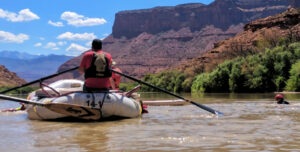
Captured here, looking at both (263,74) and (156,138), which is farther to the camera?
(263,74)

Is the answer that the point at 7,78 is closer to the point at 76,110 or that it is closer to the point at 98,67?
the point at 98,67

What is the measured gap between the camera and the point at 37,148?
512cm

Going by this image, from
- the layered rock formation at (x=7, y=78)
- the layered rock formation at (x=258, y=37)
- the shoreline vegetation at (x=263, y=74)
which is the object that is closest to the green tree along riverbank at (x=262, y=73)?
the shoreline vegetation at (x=263, y=74)

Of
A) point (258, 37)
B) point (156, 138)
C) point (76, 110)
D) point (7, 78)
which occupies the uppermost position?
point (258, 37)

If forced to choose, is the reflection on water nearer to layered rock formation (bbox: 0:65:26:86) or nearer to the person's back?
the person's back

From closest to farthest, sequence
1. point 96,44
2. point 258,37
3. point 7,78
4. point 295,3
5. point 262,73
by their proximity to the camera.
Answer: point 96,44
point 262,73
point 258,37
point 7,78
point 295,3

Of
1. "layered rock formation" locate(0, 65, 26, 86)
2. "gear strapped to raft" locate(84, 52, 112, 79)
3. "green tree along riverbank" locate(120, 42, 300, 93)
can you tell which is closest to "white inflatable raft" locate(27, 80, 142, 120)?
"gear strapped to raft" locate(84, 52, 112, 79)

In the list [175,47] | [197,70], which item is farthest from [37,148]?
[175,47]

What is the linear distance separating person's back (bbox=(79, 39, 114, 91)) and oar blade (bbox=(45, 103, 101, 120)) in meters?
0.68

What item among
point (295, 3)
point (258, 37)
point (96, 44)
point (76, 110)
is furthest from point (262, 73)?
point (295, 3)

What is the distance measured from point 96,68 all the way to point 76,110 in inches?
43.6

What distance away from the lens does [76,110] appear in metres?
8.34

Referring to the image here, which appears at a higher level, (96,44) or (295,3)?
(295,3)

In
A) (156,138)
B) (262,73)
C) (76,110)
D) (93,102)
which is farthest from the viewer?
(262,73)
